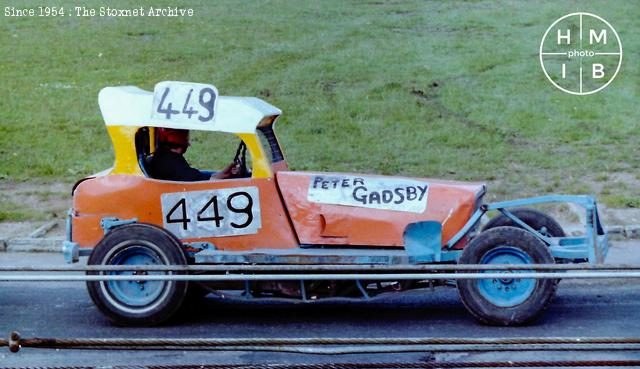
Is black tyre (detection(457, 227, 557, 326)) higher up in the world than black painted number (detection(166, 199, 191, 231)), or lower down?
lower down

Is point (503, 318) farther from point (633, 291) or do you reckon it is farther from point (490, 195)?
point (490, 195)

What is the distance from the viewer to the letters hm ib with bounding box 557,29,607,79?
18375mm

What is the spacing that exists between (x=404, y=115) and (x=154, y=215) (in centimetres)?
901

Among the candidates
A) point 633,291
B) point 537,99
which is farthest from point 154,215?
point 537,99

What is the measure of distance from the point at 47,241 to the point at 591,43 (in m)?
10.3

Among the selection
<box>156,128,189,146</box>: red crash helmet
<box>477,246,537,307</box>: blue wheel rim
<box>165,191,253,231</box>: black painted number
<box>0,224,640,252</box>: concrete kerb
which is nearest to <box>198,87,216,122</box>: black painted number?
<box>156,128,189,146</box>: red crash helmet

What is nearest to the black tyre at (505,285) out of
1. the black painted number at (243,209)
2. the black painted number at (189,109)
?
the black painted number at (243,209)

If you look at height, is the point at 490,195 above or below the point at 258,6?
below

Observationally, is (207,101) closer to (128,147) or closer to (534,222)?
(128,147)

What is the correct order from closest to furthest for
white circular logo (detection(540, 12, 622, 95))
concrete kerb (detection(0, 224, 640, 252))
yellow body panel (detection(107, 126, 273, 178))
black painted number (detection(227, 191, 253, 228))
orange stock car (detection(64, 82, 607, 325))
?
orange stock car (detection(64, 82, 607, 325))
black painted number (detection(227, 191, 253, 228))
yellow body panel (detection(107, 126, 273, 178))
concrete kerb (detection(0, 224, 640, 252))
white circular logo (detection(540, 12, 622, 95))

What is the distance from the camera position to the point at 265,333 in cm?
912

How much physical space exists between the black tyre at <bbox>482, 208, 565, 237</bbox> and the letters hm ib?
902 centimetres

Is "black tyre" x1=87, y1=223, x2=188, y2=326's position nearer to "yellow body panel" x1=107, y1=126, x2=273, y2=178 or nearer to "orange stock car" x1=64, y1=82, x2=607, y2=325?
"orange stock car" x1=64, y1=82, x2=607, y2=325

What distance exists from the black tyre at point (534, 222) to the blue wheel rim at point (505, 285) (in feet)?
3.21
